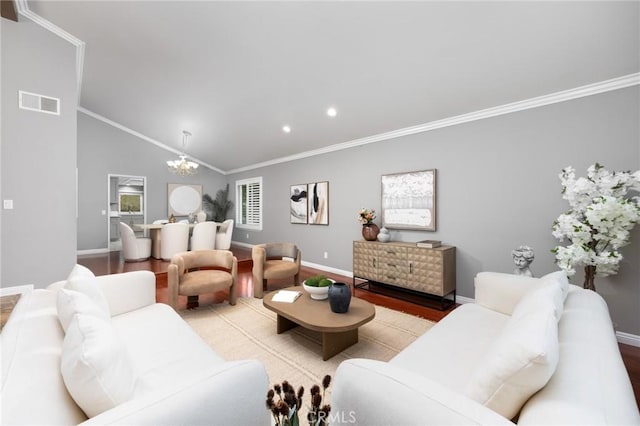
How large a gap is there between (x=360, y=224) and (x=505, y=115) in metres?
2.52

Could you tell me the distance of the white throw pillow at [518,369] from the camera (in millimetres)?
800

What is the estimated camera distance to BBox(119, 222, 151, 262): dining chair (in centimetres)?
536

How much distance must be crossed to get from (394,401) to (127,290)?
213cm

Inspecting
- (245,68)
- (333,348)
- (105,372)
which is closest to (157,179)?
(245,68)

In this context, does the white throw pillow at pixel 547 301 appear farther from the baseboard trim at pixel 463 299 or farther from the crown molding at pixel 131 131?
the crown molding at pixel 131 131

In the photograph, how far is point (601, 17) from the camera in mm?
2059

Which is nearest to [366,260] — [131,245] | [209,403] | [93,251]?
[209,403]

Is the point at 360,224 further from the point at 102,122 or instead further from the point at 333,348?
the point at 102,122

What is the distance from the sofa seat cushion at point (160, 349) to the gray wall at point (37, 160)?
8.42 feet

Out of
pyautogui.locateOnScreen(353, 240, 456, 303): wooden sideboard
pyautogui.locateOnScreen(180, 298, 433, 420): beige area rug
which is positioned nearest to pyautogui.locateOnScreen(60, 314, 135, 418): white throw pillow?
pyautogui.locateOnScreen(180, 298, 433, 420): beige area rug

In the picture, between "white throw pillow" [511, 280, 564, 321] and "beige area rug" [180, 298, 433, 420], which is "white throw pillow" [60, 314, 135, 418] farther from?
"white throw pillow" [511, 280, 564, 321]

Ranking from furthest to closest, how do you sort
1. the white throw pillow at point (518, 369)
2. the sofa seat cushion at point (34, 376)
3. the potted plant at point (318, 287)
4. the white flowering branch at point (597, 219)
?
the potted plant at point (318, 287) < the white flowering branch at point (597, 219) < the white throw pillow at point (518, 369) < the sofa seat cushion at point (34, 376)

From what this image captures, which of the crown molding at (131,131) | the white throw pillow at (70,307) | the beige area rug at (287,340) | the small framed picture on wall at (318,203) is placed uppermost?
the crown molding at (131,131)

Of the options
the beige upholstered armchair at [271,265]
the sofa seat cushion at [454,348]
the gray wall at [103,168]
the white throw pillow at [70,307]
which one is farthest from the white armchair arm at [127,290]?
the gray wall at [103,168]
